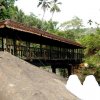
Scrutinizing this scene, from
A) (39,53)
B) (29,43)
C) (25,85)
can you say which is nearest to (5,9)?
(29,43)

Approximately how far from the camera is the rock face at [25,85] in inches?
79.2

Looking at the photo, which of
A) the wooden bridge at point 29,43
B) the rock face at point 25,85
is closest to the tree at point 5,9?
the wooden bridge at point 29,43

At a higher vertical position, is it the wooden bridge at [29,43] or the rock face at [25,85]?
the rock face at [25,85]

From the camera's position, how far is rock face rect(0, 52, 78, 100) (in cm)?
201

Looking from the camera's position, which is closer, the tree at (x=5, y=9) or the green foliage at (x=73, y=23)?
the tree at (x=5, y=9)

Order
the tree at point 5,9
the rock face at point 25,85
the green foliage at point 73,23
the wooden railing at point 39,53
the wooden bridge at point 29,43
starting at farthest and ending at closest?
the green foliage at point 73,23 → the tree at point 5,9 → the wooden railing at point 39,53 → the wooden bridge at point 29,43 → the rock face at point 25,85

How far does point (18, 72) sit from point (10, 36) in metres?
20.5

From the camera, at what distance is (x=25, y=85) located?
6.98ft

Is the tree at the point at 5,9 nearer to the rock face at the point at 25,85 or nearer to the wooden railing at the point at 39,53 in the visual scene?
the wooden railing at the point at 39,53

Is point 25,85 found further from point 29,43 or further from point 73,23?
point 73,23

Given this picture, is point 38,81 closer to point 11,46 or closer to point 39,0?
point 11,46

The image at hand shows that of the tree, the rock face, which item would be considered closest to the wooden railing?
the tree

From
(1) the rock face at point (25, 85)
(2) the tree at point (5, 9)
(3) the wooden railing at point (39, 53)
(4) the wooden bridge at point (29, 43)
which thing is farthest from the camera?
(2) the tree at point (5, 9)

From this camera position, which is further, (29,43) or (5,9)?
(5,9)
